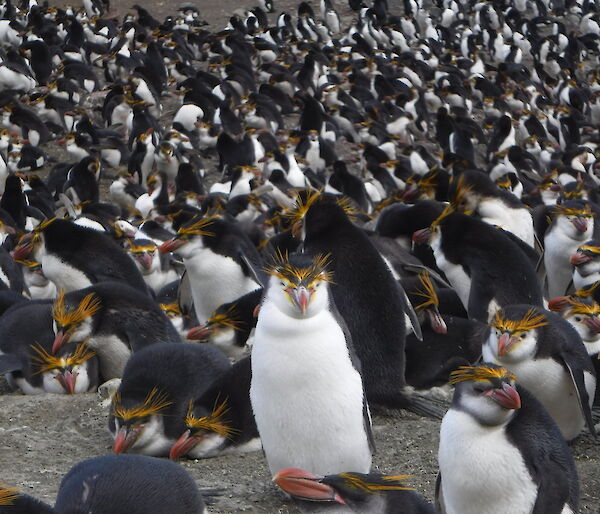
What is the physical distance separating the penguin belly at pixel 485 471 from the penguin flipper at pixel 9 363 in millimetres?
2330

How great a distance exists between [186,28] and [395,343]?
19684 mm

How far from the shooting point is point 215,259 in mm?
5977

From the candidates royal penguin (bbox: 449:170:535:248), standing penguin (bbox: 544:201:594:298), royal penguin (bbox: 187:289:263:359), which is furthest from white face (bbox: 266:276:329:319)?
royal penguin (bbox: 449:170:535:248)

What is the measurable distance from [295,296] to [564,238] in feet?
11.1

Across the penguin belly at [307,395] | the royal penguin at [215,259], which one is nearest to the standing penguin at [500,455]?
the penguin belly at [307,395]

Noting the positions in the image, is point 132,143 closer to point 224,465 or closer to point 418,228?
point 418,228

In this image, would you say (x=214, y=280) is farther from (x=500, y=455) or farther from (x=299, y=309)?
(x=500, y=455)

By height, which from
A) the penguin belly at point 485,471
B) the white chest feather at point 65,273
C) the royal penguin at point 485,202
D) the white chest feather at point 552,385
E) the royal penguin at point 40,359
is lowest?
the royal penguin at point 485,202

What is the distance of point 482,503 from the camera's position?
3.32m

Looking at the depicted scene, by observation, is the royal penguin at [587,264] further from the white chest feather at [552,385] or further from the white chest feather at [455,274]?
the white chest feather at [552,385]

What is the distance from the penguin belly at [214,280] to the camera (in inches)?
235

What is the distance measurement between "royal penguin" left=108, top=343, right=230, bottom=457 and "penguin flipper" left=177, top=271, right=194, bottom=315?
197 cm

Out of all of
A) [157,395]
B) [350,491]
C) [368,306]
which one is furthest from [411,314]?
[350,491]

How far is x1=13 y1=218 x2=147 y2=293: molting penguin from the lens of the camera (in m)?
5.86
